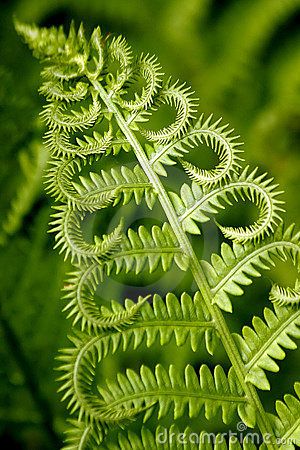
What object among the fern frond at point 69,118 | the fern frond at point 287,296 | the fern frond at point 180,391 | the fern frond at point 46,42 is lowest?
the fern frond at point 180,391

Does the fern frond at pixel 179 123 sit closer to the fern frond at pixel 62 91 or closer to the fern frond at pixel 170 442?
the fern frond at pixel 62 91

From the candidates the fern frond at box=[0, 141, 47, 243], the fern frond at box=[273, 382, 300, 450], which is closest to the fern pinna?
the fern frond at box=[273, 382, 300, 450]

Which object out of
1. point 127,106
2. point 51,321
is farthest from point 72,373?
point 51,321

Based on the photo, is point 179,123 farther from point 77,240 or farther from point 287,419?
point 287,419

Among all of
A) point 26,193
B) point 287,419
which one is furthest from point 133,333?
point 26,193

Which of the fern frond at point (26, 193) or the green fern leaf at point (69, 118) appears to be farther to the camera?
the fern frond at point (26, 193)

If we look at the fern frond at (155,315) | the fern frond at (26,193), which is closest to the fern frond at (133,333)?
the fern frond at (155,315)

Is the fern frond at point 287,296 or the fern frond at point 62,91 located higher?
the fern frond at point 62,91

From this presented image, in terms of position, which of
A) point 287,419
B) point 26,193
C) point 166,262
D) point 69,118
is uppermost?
point 26,193
